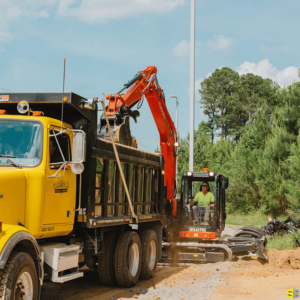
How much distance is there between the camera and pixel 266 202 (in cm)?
3048

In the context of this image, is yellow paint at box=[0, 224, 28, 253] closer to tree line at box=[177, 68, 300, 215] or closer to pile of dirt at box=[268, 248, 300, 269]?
pile of dirt at box=[268, 248, 300, 269]

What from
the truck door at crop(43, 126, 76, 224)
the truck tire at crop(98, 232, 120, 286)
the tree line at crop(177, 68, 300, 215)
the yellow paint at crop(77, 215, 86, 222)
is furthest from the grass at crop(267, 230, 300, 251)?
the truck door at crop(43, 126, 76, 224)

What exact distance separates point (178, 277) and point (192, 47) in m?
12.3

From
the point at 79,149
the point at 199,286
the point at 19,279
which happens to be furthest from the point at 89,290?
the point at 79,149

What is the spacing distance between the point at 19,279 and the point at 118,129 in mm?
5106

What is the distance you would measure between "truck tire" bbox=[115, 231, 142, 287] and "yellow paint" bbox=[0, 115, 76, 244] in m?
2.11

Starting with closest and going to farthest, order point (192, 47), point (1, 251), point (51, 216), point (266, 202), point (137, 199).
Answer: point (1, 251)
point (51, 216)
point (137, 199)
point (192, 47)
point (266, 202)

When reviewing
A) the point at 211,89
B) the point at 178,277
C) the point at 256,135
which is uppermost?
the point at 211,89

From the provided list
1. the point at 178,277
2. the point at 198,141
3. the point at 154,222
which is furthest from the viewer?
the point at 198,141

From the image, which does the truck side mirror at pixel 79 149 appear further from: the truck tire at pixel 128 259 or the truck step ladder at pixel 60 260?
the truck tire at pixel 128 259

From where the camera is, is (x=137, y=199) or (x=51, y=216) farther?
(x=137, y=199)

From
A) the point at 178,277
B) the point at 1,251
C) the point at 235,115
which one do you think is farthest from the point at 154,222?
the point at 235,115

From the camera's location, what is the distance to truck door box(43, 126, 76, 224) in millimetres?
6582

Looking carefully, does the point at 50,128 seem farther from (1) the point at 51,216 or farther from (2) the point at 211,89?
(2) the point at 211,89
